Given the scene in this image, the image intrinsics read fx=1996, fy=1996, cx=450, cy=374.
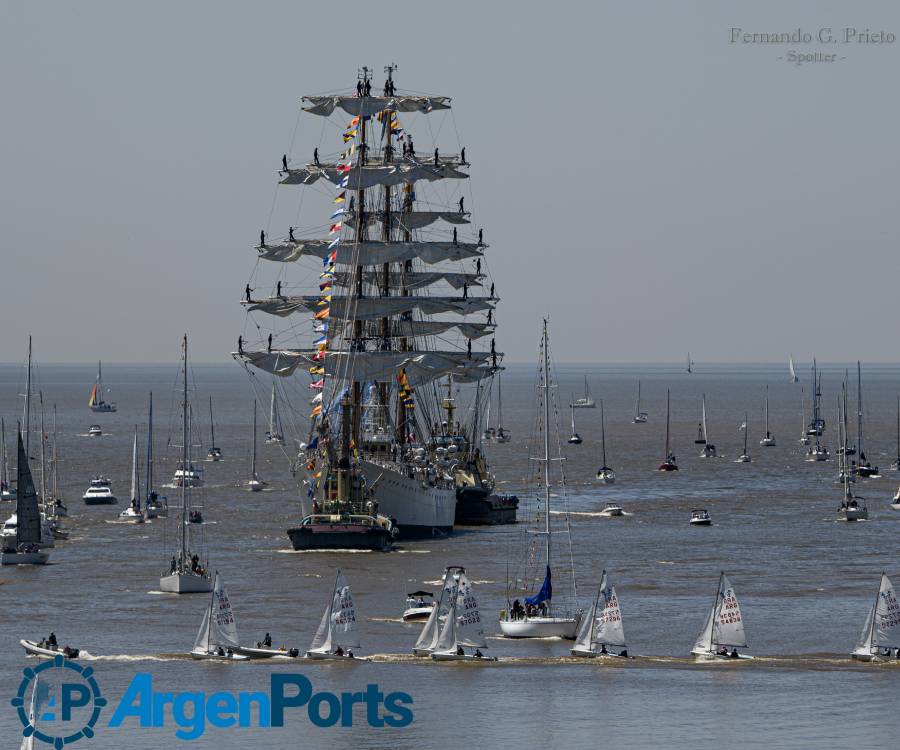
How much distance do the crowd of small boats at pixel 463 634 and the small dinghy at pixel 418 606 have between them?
349 inches

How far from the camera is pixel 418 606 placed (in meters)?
85.1

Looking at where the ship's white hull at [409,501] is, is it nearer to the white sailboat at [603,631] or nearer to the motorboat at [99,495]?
the motorboat at [99,495]

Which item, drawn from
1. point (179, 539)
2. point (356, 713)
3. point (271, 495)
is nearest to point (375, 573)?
point (179, 539)

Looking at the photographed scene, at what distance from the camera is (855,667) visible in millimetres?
73000

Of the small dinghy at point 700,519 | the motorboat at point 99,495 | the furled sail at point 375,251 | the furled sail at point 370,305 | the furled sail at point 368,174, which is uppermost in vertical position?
the furled sail at point 368,174

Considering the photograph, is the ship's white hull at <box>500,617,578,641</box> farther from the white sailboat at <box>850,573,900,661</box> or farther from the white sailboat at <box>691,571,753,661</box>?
the white sailboat at <box>850,573,900,661</box>

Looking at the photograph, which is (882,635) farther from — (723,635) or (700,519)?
(700,519)

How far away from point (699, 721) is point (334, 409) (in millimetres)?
65150

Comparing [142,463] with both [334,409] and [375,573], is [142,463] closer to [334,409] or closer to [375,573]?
[334,409]

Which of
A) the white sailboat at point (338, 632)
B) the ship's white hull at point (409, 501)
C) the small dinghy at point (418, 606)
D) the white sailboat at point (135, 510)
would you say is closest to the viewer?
the white sailboat at point (338, 632)

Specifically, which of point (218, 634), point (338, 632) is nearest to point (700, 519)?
point (338, 632)

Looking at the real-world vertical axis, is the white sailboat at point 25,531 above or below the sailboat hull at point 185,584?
above

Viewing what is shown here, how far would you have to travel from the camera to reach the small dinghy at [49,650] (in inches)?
2894

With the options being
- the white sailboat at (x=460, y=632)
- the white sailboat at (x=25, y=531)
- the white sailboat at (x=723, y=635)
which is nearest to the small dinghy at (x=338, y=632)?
the white sailboat at (x=460, y=632)
